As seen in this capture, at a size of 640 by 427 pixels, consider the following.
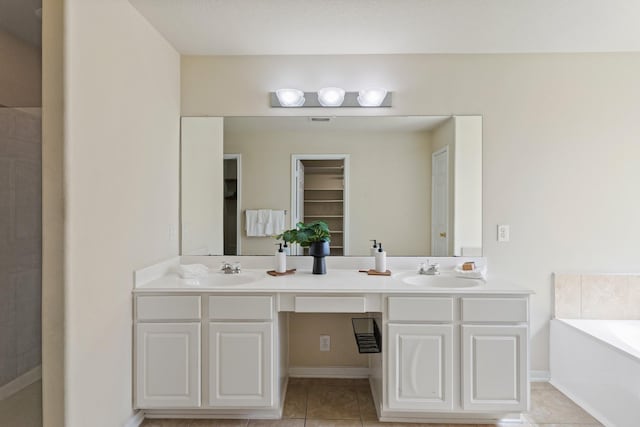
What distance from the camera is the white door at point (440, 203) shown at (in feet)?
8.46

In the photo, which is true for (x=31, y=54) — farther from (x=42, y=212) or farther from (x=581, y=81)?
(x=581, y=81)

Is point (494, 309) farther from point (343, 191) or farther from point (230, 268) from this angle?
point (230, 268)

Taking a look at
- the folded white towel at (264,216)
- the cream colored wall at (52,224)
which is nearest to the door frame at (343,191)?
the folded white towel at (264,216)

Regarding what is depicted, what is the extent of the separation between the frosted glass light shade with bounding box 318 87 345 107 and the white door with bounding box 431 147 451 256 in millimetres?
785

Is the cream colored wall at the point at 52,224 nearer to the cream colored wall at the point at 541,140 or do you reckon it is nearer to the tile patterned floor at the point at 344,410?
the tile patterned floor at the point at 344,410

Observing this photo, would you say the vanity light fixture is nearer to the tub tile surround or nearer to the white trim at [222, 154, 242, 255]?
the white trim at [222, 154, 242, 255]

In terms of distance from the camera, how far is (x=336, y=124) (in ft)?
8.62

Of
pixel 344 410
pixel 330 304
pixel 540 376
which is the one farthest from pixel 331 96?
pixel 540 376

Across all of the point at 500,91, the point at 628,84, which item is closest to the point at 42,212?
the point at 500,91

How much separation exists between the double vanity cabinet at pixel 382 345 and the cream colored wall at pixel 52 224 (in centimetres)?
51

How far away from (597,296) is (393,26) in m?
2.31

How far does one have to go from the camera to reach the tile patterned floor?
210cm

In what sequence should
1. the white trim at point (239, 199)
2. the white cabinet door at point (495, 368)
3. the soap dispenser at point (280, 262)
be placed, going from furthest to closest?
the white trim at point (239, 199)
the soap dispenser at point (280, 262)
the white cabinet door at point (495, 368)

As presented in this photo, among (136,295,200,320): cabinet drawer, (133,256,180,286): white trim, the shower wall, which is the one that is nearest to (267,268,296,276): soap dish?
(136,295,200,320): cabinet drawer
